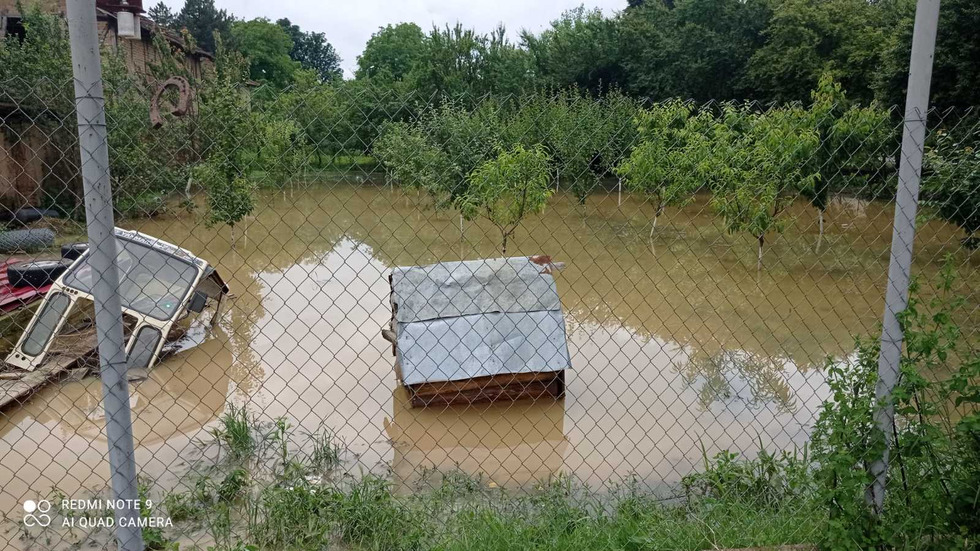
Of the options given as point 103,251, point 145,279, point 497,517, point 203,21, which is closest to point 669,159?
point 145,279

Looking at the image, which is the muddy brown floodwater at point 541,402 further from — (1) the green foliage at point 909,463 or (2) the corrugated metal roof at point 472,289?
(1) the green foliage at point 909,463

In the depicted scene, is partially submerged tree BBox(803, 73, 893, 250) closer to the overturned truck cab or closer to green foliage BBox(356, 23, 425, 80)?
the overturned truck cab

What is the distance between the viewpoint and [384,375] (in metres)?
8.09

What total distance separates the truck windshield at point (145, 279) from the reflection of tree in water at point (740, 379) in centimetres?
541

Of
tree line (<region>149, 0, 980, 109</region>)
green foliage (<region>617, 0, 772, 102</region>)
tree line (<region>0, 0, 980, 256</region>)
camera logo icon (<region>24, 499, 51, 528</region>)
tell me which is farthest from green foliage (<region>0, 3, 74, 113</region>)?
green foliage (<region>617, 0, 772, 102</region>)

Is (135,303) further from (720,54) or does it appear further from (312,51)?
(312,51)

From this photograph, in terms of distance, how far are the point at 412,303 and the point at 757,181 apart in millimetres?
7585

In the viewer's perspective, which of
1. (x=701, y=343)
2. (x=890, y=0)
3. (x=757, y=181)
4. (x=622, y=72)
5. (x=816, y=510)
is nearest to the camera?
(x=816, y=510)

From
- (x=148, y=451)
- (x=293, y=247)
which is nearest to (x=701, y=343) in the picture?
(x=148, y=451)

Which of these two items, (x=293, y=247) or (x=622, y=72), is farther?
(x=622, y=72)

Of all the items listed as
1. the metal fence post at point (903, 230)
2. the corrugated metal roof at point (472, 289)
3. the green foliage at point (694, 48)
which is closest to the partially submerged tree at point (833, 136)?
the corrugated metal roof at point (472, 289)

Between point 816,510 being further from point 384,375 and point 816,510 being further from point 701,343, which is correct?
point 701,343

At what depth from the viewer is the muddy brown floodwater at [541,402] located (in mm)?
6203

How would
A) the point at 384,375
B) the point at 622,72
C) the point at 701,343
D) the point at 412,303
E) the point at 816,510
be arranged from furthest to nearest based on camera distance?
the point at 622,72
the point at 701,343
the point at 384,375
the point at 412,303
the point at 816,510
